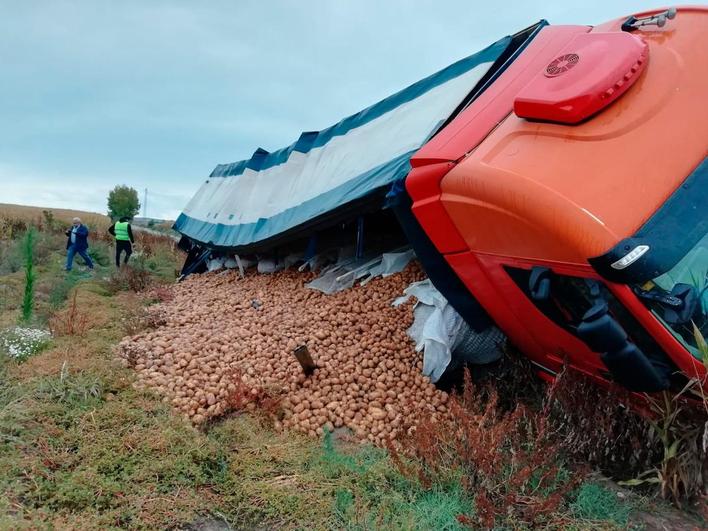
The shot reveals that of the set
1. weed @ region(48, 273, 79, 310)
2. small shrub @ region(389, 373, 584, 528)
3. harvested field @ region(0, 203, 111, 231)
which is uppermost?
harvested field @ region(0, 203, 111, 231)

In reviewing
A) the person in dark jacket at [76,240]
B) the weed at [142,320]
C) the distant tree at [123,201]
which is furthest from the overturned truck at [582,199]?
the distant tree at [123,201]

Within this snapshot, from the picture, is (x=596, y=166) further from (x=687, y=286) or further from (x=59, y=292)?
(x=59, y=292)

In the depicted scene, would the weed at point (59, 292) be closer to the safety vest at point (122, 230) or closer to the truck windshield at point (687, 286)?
the safety vest at point (122, 230)

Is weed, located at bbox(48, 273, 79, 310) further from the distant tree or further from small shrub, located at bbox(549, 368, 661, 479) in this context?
the distant tree

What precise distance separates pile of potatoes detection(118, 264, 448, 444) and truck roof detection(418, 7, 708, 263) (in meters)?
1.37

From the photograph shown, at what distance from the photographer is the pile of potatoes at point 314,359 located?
3.81 m

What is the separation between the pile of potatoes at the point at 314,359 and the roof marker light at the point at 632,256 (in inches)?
66.4

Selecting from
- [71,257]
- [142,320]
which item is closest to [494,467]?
[142,320]

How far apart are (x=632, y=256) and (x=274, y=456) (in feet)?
7.54

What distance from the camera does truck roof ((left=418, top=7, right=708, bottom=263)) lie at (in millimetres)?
2562

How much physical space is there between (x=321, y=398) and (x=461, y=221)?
167 cm

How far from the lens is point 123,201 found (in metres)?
53.0

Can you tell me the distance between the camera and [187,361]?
456 centimetres

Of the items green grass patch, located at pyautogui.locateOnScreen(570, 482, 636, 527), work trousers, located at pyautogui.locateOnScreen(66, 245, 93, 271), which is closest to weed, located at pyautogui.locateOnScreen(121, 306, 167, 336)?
green grass patch, located at pyautogui.locateOnScreen(570, 482, 636, 527)
